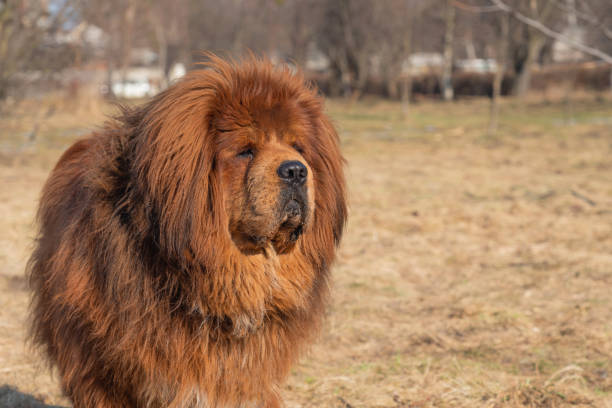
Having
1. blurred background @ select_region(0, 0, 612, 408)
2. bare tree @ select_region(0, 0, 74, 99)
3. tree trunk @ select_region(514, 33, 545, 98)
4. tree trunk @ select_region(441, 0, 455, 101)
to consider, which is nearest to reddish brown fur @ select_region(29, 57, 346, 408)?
blurred background @ select_region(0, 0, 612, 408)

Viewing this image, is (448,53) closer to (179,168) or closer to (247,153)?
(247,153)

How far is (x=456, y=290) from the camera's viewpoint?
5418 mm

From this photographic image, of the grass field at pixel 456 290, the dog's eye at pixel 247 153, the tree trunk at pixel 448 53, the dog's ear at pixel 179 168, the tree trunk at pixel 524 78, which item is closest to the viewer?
the dog's ear at pixel 179 168

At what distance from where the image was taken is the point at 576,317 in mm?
4637

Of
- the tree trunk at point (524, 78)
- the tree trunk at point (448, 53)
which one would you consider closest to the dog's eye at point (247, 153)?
the tree trunk at point (524, 78)

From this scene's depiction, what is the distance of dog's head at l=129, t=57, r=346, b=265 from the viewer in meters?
2.59

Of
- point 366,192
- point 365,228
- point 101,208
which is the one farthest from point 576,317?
point 366,192

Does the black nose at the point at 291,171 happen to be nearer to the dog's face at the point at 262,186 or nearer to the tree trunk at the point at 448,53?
the dog's face at the point at 262,186

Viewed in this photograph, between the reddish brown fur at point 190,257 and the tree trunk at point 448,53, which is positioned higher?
the tree trunk at point 448,53

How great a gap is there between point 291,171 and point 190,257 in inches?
22.5

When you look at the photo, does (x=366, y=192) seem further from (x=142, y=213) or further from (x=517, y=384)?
(x=142, y=213)

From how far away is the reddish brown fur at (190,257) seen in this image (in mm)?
2578

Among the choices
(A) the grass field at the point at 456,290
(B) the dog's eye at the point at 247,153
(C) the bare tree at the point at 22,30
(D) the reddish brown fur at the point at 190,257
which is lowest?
(A) the grass field at the point at 456,290

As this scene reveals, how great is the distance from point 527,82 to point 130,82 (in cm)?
2921
